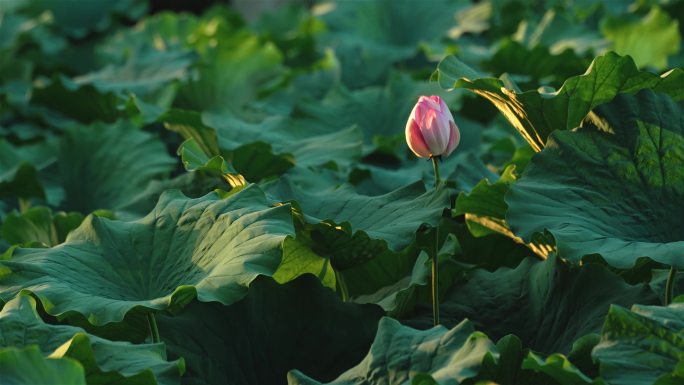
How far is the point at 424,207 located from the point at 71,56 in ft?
12.4

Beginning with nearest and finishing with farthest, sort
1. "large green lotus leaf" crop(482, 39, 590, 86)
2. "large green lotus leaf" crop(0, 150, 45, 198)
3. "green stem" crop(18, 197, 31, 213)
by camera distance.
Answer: "large green lotus leaf" crop(0, 150, 45, 198) < "green stem" crop(18, 197, 31, 213) < "large green lotus leaf" crop(482, 39, 590, 86)

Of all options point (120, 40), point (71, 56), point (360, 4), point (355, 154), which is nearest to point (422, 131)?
point (355, 154)

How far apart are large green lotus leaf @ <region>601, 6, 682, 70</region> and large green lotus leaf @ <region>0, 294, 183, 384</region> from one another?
2.24m

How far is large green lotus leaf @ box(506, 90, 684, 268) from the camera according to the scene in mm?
1782

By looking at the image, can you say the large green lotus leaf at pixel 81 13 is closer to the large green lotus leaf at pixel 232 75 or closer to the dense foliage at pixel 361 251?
the large green lotus leaf at pixel 232 75

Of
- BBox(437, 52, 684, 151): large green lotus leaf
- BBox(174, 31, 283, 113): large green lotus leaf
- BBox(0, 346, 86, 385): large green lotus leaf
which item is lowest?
BBox(174, 31, 283, 113): large green lotus leaf

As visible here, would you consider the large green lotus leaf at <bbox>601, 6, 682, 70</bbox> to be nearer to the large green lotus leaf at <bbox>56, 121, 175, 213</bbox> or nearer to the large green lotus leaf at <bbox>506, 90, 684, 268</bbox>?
the large green lotus leaf at <bbox>56, 121, 175, 213</bbox>

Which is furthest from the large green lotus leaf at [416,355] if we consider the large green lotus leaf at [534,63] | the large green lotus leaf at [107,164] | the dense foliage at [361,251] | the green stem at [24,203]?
the large green lotus leaf at [534,63]

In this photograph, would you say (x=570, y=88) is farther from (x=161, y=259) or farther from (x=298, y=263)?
(x=161, y=259)

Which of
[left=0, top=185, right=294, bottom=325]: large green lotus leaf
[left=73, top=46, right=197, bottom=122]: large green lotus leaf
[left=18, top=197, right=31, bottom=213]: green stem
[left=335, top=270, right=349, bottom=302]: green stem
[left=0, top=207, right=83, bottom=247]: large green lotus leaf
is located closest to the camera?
[left=0, top=185, right=294, bottom=325]: large green lotus leaf

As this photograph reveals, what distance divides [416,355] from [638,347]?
0.92 feet

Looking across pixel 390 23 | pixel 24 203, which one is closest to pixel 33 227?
pixel 24 203

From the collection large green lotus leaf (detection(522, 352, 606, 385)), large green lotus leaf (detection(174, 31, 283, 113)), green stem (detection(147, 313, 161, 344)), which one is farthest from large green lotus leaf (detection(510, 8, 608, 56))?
large green lotus leaf (detection(522, 352, 606, 385))

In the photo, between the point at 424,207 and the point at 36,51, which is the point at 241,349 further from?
the point at 36,51
